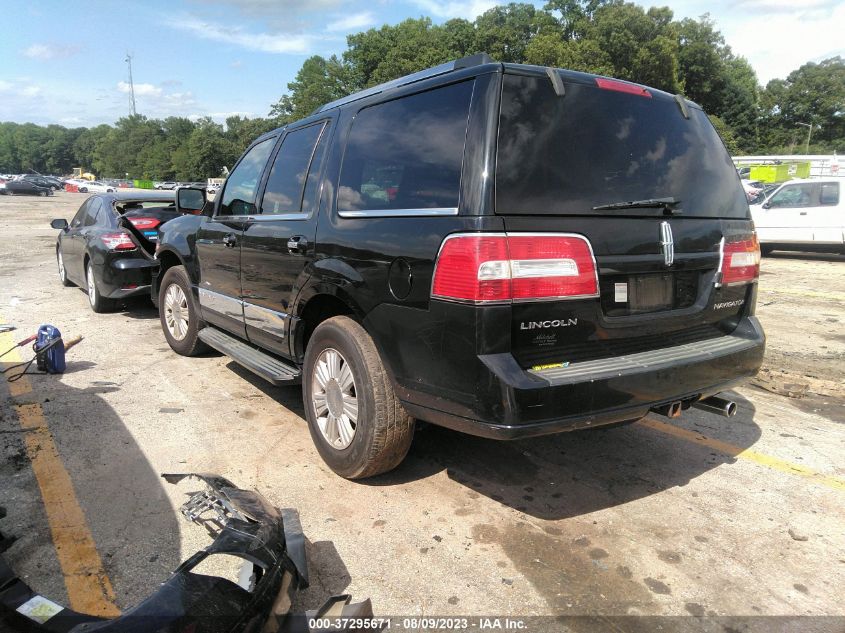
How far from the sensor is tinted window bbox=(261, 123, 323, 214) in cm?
382

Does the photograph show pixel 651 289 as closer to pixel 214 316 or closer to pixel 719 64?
pixel 214 316

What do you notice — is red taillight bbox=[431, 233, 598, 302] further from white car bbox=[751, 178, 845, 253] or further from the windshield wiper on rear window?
white car bbox=[751, 178, 845, 253]

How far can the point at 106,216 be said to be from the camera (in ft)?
25.1

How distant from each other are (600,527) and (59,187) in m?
74.7

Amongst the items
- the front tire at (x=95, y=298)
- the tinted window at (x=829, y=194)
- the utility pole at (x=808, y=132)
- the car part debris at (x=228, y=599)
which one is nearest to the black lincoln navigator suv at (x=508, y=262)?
the car part debris at (x=228, y=599)

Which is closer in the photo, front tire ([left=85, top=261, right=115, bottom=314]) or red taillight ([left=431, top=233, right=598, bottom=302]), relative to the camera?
red taillight ([left=431, top=233, right=598, bottom=302])

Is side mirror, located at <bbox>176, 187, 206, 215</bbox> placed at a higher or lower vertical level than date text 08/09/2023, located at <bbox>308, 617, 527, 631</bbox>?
higher

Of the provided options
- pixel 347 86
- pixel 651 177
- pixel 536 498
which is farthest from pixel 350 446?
pixel 347 86

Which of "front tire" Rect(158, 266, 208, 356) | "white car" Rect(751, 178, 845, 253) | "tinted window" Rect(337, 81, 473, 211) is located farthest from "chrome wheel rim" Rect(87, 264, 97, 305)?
"white car" Rect(751, 178, 845, 253)

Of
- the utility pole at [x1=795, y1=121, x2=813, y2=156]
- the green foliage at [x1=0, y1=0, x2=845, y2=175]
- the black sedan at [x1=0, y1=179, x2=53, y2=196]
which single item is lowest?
the black sedan at [x1=0, y1=179, x2=53, y2=196]

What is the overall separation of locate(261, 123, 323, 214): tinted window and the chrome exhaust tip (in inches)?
104

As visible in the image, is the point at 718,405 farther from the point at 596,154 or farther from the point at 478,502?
the point at 596,154

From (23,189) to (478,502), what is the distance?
5785cm

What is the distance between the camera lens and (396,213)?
2.90 meters
